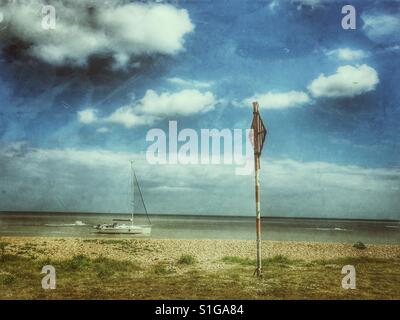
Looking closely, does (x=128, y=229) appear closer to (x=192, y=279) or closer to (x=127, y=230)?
(x=127, y=230)

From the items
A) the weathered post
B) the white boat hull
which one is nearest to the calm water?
the white boat hull

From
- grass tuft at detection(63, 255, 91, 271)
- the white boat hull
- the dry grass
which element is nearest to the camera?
the dry grass

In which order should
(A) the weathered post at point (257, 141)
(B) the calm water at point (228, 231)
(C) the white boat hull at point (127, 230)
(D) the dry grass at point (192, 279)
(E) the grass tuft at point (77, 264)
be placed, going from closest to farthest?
(D) the dry grass at point (192, 279) → (A) the weathered post at point (257, 141) → (E) the grass tuft at point (77, 264) → (C) the white boat hull at point (127, 230) → (B) the calm water at point (228, 231)

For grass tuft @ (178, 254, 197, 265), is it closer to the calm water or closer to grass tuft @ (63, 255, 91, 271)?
grass tuft @ (63, 255, 91, 271)

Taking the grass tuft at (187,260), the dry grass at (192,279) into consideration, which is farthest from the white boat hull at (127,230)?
the grass tuft at (187,260)

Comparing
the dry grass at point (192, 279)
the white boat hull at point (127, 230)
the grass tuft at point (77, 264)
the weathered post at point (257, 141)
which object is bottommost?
the white boat hull at point (127, 230)

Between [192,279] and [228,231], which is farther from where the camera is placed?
[228,231]

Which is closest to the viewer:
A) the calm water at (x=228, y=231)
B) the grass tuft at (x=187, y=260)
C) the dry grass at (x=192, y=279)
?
the dry grass at (x=192, y=279)

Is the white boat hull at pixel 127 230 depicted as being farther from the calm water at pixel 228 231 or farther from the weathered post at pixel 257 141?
the weathered post at pixel 257 141

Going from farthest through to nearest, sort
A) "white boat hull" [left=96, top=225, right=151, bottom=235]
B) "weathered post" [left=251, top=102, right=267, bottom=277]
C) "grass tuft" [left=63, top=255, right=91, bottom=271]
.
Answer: "white boat hull" [left=96, top=225, right=151, bottom=235] → "grass tuft" [left=63, top=255, right=91, bottom=271] → "weathered post" [left=251, top=102, right=267, bottom=277]

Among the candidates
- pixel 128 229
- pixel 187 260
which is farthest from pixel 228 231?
pixel 187 260

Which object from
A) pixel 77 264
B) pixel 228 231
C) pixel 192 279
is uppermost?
pixel 77 264
